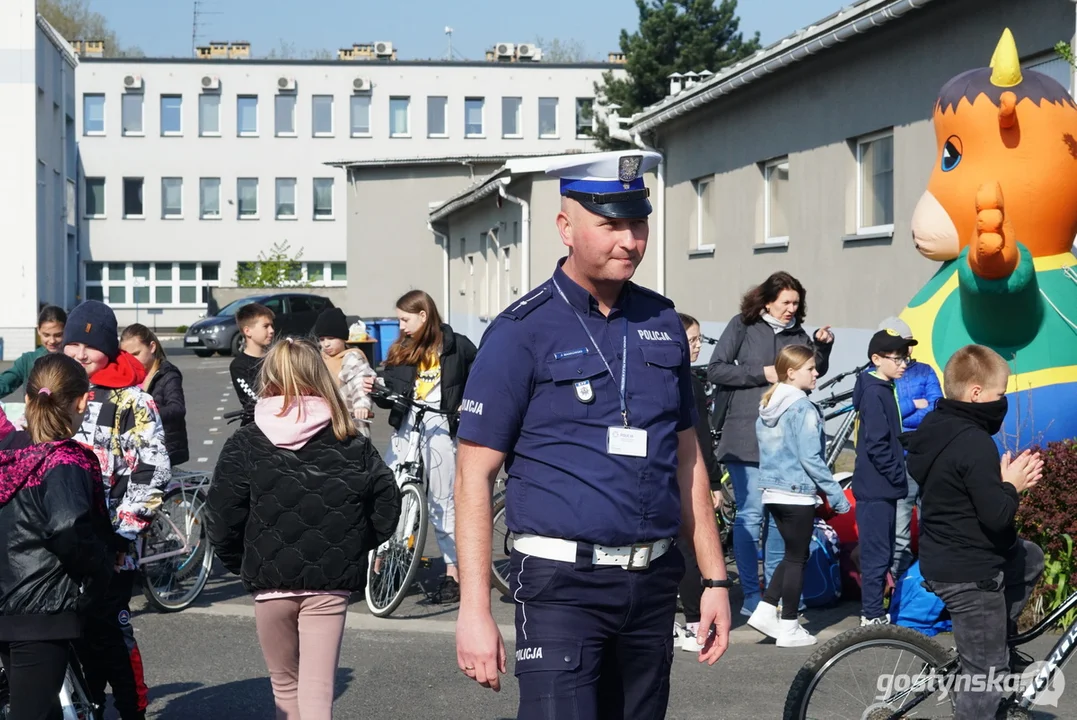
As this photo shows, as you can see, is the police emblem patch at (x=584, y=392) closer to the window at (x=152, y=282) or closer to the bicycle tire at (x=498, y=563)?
the bicycle tire at (x=498, y=563)

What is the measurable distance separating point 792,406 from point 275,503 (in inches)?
140

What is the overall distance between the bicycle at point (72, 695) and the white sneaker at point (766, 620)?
365 cm

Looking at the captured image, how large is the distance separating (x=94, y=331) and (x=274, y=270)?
169 ft

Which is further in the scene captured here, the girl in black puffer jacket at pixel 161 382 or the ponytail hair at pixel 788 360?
the girl in black puffer jacket at pixel 161 382

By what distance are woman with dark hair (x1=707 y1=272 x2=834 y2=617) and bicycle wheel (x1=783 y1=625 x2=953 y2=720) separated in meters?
2.81

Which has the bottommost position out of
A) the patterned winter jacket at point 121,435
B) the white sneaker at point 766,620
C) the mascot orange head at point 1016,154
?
the white sneaker at point 766,620

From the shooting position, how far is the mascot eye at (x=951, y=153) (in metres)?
8.70

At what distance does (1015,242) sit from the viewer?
26.0 ft

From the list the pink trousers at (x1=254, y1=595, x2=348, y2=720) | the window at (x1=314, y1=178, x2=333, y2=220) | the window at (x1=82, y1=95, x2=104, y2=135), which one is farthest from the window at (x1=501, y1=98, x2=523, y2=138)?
the pink trousers at (x1=254, y1=595, x2=348, y2=720)

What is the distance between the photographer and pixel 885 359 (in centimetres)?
745

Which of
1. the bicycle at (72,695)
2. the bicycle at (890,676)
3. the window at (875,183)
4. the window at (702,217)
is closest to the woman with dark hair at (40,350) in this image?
the bicycle at (72,695)

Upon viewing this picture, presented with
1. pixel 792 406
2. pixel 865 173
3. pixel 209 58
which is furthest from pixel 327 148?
pixel 792 406

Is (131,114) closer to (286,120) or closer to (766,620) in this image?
(286,120)

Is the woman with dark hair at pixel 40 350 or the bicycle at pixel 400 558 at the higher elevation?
the woman with dark hair at pixel 40 350
